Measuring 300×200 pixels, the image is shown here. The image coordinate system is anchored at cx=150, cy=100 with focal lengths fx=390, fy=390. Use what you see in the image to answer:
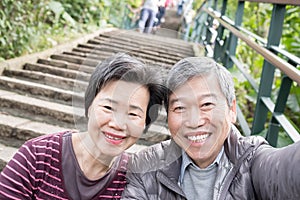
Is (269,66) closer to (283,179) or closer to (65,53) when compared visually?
(283,179)

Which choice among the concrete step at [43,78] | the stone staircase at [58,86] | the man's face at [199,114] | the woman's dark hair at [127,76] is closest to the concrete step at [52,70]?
the stone staircase at [58,86]

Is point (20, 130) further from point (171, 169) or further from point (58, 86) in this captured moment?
point (171, 169)

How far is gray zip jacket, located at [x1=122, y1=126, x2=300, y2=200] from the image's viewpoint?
43.8 inches

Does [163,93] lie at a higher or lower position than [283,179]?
higher

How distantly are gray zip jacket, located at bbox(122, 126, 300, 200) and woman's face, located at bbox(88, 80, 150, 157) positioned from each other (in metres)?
0.14

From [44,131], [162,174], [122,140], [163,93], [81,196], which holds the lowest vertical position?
[44,131]

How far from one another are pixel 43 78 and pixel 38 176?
274 centimetres

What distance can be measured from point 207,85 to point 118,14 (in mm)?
8852

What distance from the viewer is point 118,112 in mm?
1267

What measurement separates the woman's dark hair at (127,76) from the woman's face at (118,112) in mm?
16

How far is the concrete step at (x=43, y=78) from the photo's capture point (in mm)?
3875

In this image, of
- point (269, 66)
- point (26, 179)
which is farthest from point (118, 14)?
point (26, 179)

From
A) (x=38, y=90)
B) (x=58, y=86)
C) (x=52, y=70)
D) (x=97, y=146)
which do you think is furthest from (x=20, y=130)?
(x=97, y=146)

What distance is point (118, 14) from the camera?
9.80 metres
